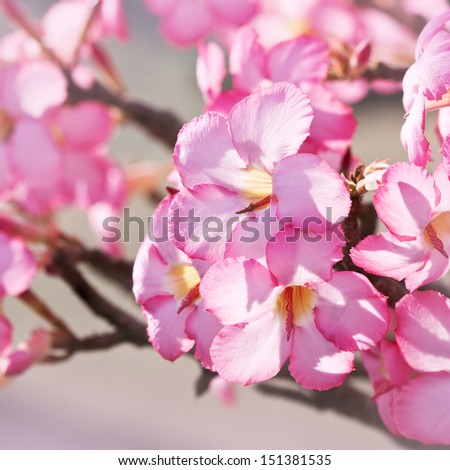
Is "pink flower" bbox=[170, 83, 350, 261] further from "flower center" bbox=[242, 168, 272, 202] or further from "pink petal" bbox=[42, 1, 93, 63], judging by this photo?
"pink petal" bbox=[42, 1, 93, 63]

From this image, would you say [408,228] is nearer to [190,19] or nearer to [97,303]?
[97,303]

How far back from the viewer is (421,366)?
29cm

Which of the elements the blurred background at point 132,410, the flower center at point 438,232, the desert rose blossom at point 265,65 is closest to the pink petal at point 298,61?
the desert rose blossom at point 265,65

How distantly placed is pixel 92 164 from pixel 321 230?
30 cm

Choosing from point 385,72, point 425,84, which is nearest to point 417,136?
point 425,84

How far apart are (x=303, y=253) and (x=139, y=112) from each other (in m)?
0.24

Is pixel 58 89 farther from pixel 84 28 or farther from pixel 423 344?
pixel 423 344

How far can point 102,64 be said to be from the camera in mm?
510

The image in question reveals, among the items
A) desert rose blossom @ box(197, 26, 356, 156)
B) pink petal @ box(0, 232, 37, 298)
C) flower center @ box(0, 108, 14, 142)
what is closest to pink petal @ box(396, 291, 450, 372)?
desert rose blossom @ box(197, 26, 356, 156)

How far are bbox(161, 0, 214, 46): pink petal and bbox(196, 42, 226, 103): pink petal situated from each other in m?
0.19

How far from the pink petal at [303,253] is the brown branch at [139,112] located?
0.21 metres

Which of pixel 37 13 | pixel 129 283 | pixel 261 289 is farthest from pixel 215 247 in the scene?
pixel 37 13

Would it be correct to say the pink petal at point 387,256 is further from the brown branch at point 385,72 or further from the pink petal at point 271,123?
the brown branch at point 385,72

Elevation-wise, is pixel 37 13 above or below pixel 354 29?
below
